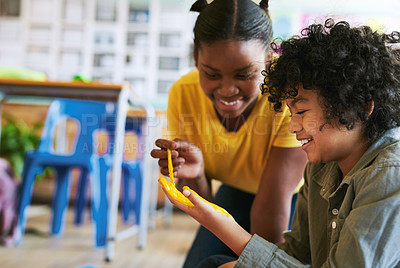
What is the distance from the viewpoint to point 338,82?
24.1 inches

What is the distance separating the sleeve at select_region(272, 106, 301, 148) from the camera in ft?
3.08

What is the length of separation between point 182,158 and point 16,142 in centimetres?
239

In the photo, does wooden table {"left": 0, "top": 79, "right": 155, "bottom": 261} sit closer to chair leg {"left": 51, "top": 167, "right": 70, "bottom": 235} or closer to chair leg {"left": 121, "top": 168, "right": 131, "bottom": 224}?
chair leg {"left": 51, "top": 167, "right": 70, "bottom": 235}

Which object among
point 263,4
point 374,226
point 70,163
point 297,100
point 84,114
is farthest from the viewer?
point 84,114

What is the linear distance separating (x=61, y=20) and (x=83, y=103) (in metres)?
1.77

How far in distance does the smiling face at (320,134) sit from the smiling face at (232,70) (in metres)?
0.22

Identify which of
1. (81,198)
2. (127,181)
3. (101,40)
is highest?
(101,40)

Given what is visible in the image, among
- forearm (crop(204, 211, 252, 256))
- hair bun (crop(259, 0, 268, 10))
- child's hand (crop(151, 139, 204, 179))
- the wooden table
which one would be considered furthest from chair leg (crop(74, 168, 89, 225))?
forearm (crop(204, 211, 252, 256))

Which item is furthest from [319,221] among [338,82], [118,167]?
[118,167]

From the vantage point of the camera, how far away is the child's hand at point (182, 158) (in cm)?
86

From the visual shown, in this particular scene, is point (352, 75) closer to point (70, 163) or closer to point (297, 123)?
point (297, 123)

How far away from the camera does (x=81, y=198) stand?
8.84 feet

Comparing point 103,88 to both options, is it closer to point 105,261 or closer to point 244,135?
point 105,261

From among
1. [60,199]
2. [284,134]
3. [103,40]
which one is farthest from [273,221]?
[103,40]
